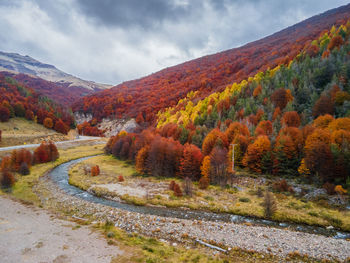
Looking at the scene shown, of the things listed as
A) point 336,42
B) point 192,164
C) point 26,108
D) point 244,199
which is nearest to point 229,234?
point 244,199

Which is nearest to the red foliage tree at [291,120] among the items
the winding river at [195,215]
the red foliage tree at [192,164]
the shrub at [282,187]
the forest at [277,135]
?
the forest at [277,135]

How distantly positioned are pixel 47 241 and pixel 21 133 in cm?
8178

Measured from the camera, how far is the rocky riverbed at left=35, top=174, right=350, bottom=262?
52.3ft

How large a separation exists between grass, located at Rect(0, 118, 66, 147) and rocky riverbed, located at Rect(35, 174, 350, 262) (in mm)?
56003

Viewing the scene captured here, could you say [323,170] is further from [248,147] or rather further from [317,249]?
[317,249]

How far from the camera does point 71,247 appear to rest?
14.5m

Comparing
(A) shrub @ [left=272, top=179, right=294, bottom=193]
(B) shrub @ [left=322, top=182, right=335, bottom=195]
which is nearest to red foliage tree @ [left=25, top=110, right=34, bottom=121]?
(A) shrub @ [left=272, top=179, right=294, bottom=193]

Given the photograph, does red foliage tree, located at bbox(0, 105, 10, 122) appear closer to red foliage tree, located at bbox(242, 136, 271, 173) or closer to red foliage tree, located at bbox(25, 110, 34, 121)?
red foliage tree, located at bbox(25, 110, 34, 121)

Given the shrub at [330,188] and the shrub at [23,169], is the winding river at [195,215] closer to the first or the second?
the shrub at [330,188]

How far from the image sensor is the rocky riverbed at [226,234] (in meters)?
15.9

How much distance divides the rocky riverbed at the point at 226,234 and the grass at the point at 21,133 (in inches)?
2205

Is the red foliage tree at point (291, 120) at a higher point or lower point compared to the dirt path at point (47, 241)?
higher

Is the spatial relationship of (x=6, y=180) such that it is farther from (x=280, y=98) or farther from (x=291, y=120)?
(x=280, y=98)

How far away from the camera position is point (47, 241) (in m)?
15.4
